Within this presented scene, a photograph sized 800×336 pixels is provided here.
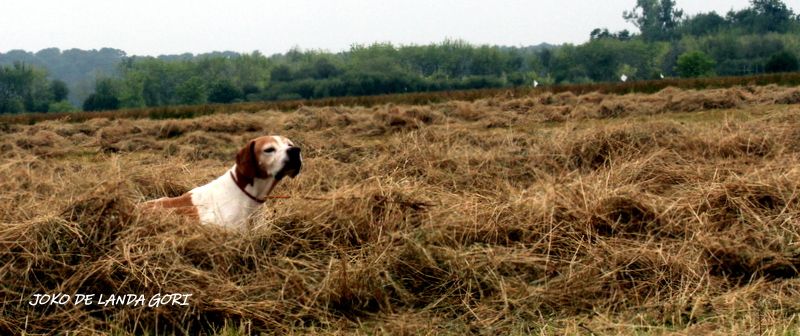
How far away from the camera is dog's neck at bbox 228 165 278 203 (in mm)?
5402

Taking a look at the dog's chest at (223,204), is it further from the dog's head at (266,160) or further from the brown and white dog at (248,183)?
the dog's head at (266,160)

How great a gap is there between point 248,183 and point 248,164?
4.9 inches

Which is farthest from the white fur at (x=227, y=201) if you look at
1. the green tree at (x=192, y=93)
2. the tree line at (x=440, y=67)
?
the green tree at (x=192, y=93)

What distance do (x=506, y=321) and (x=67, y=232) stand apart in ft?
7.61

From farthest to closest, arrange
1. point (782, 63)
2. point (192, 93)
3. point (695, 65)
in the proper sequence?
point (695, 65)
point (192, 93)
point (782, 63)

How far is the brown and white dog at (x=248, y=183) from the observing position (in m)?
5.35

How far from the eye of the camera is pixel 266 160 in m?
5.41

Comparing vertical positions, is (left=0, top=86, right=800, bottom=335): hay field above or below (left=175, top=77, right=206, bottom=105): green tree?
above

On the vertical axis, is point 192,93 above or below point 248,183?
below

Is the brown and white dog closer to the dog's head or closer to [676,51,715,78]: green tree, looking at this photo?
the dog's head

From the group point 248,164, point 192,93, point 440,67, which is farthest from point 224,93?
point 248,164

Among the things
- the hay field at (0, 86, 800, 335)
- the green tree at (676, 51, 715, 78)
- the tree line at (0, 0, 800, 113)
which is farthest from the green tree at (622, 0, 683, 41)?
the hay field at (0, 86, 800, 335)

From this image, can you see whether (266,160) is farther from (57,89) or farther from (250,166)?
(57,89)

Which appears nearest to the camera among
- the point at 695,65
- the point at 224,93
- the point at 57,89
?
the point at 224,93
